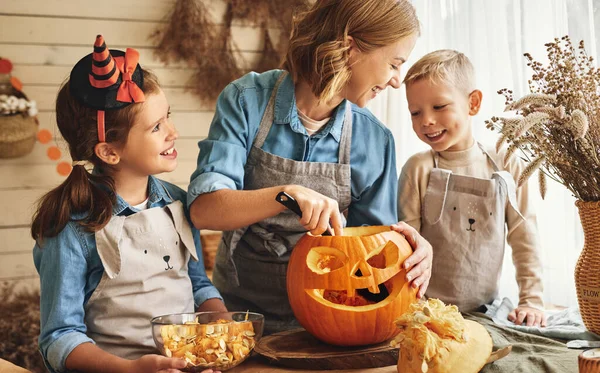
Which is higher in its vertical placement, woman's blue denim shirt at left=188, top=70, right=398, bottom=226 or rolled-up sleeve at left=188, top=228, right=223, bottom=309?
woman's blue denim shirt at left=188, top=70, right=398, bottom=226

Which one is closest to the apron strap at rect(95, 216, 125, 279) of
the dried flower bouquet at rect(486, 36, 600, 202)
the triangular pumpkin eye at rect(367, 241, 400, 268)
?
the triangular pumpkin eye at rect(367, 241, 400, 268)

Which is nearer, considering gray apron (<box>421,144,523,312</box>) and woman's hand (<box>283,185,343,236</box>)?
woman's hand (<box>283,185,343,236</box>)

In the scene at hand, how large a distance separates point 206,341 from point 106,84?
1.89 ft

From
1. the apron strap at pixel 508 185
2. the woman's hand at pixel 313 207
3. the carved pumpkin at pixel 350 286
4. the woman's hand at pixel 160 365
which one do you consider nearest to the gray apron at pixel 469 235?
the apron strap at pixel 508 185

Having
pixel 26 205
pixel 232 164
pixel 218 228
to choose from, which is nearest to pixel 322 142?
pixel 232 164

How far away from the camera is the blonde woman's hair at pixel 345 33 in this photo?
152cm

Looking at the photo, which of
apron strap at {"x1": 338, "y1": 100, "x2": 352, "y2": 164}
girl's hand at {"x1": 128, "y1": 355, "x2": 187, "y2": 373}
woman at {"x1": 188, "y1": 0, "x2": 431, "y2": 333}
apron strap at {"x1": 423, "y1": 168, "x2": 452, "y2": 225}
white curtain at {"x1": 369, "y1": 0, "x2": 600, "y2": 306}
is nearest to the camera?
girl's hand at {"x1": 128, "y1": 355, "x2": 187, "y2": 373}

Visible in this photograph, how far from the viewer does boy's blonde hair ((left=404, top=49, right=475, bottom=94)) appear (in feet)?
5.92

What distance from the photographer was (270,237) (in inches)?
64.2

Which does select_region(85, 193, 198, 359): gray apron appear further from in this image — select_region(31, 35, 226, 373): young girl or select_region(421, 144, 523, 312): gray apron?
select_region(421, 144, 523, 312): gray apron

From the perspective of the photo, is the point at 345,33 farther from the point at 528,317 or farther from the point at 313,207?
the point at 528,317

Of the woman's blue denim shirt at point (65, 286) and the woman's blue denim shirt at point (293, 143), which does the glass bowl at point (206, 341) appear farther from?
the woman's blue denim shirt at point (293, 143)

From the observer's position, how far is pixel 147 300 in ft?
4.53

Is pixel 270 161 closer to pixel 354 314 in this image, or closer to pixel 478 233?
pixel 354 314
